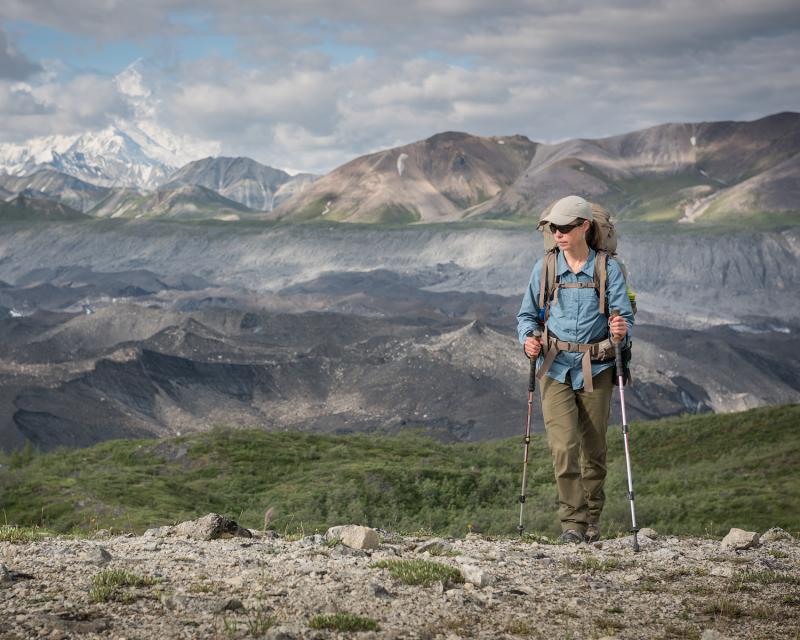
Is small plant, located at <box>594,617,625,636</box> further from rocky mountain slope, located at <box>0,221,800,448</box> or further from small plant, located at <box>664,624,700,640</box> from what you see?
rocky mountain slope, located at <box>0,221,800,448</box>

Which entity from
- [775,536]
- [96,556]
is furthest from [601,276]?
[96,556]

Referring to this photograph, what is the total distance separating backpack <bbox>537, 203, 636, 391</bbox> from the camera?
1030 centimetres

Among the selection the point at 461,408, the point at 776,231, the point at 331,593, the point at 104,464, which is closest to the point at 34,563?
the point at 331,593

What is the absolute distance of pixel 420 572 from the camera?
312 inches

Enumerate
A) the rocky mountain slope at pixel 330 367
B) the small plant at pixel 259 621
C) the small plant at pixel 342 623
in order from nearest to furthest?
the small plant at pixel 259 621 → the small plant at pixel 342 623 → the rocky mountain slope at pixel 330 367

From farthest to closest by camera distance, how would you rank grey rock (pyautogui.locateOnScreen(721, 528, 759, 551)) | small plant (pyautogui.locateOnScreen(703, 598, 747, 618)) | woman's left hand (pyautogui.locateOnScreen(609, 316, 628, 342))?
grey rock (pyautogui.locateOnScreen(721, 528, 759, 551)) → woman's left hand (pyautogui.locateOnScreen(609, 316, 628, 342)) → small plant (pyautogui.locateOnScreen(703, 598, 747, 618))

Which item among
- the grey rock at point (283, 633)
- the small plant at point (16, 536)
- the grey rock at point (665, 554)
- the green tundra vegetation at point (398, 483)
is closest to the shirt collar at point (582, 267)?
the grey rock at point (665, 554)

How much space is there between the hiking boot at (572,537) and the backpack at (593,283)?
5.14 feet

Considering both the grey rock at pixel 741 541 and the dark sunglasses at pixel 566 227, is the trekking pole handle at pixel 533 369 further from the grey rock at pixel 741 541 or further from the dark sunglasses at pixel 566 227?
the grey rock at pixel 741 541

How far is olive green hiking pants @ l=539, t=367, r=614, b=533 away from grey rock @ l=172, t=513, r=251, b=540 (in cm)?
324

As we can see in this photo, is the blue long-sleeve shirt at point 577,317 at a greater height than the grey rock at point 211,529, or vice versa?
the blue long-sleeve shirt at point 577,317

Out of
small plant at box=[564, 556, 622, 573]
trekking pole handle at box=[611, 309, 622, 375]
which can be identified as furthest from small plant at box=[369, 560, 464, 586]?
trekking pole handle at box=[611, 309, 622, 375]

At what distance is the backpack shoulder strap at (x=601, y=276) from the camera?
1028 cm

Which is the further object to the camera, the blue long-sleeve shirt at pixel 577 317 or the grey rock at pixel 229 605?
the blue long-sleeve shirt at pixel 577 317
